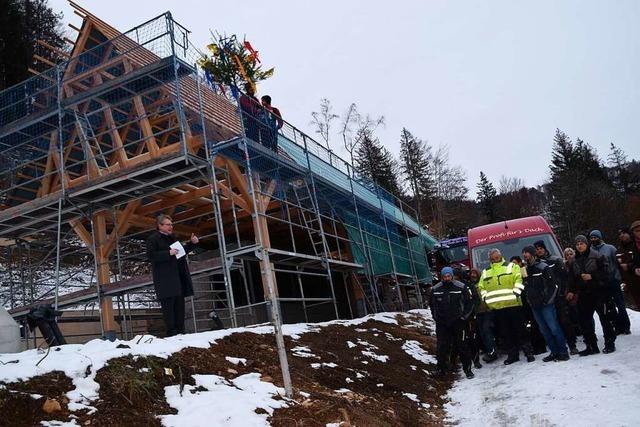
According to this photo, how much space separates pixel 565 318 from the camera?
7.88m

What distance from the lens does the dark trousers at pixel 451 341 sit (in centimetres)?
805

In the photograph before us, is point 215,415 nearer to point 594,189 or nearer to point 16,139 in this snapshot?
point 16,139

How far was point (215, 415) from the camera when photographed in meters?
4.30

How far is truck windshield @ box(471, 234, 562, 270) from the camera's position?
10859 mm

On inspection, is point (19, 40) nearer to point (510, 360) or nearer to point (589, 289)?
point (510, 360)

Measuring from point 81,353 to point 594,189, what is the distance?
4797 cm

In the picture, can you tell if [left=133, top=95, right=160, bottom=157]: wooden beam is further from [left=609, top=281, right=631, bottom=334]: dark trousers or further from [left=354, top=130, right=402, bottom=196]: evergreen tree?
[left=354, top=130, right=402, bottom=196]: evergreen tree

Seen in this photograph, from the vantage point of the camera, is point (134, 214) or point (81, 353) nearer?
point (81, 353)

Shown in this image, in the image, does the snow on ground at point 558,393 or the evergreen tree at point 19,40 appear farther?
the evergreen tree at point 19,40

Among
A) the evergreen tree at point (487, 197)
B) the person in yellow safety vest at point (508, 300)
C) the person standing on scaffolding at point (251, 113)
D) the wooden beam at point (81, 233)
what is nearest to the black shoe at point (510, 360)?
the person in yellow safety vest at point (508, 300)

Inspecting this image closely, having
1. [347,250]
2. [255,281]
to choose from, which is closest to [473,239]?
[347,250]

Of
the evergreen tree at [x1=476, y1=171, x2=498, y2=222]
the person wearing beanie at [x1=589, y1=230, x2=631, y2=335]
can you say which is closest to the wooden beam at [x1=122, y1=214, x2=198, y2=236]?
the person wearing beanie at [x1=589, y1=230, x2=631, y2=335]

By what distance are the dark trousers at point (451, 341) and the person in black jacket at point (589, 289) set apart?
1556 millimetres

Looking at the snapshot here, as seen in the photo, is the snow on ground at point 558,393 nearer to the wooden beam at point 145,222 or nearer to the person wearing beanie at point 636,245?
the person wearing beanie at point 636,245
